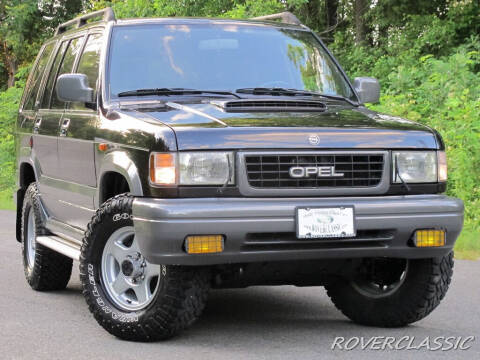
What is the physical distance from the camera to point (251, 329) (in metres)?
6.58

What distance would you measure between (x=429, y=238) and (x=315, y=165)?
0.78 metres

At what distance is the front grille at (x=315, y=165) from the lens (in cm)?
583

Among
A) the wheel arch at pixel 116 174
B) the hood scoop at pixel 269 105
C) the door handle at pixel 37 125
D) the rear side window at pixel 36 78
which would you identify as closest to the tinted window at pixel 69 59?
the door handle at pixel 37 125

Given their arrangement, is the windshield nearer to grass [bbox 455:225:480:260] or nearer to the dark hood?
the dark hood

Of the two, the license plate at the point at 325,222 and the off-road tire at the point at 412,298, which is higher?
the license plate at the point at 325,222

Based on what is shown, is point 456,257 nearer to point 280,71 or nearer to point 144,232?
point 280,71

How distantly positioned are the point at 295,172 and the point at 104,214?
3.84ft

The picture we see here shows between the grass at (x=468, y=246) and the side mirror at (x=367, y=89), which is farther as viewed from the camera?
the grass at (x=468, y=246)

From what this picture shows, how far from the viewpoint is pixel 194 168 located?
573 centimetres

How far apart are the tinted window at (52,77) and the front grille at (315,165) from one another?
3.05m

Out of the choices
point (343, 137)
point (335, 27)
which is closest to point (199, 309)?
point (343, 137)

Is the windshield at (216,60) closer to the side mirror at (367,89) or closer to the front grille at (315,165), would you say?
the side mirror at (367,89)

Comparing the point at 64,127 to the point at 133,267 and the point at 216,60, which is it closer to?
the point at 216,60

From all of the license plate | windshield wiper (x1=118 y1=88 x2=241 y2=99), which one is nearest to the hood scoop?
windshield wiper (x1=118 y1=88 x2=241 y2=99)
